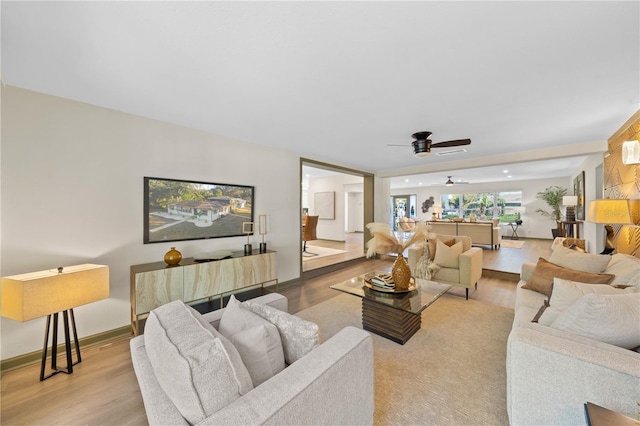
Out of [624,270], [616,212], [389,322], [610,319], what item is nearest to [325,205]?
[389,322]

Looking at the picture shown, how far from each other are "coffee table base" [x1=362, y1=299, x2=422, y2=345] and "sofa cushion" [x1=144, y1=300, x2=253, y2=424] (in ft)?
5.89

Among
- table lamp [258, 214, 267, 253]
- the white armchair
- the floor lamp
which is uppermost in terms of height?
the floor lamp

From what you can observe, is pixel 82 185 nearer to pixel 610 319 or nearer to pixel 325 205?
pixel 610 319

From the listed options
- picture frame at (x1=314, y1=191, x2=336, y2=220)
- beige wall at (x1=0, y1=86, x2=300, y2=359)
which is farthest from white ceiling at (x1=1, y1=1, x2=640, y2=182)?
picture frame at (x1=314, y1=191, x2=336, y2=220)

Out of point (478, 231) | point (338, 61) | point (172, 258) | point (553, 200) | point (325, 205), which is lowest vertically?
point (478, 231)

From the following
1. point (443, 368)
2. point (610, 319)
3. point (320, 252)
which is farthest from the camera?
point (320, 252)

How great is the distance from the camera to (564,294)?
1.55 meters

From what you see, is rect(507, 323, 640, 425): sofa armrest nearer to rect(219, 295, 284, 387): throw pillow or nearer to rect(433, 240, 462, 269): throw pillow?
rect(219, 295, 284, 387): throw pillow

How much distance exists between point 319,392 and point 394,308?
1547 mm

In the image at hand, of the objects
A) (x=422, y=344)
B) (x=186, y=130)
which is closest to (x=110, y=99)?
(x=186, y=130)

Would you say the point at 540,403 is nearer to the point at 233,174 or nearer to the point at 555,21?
the point at 555,21

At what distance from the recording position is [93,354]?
2207mm

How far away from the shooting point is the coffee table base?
7.70ft

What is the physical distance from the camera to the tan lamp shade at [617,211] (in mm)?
2250
